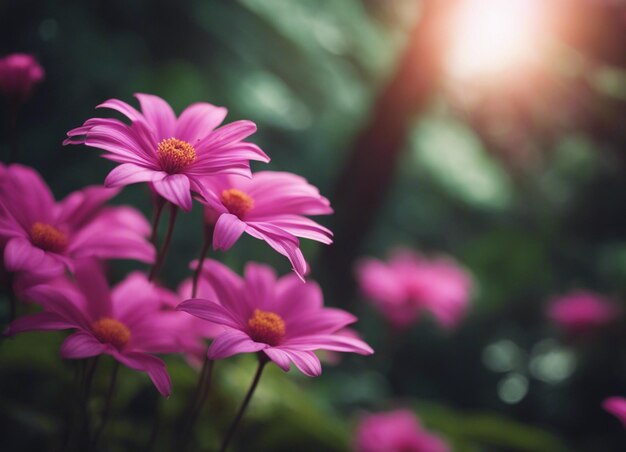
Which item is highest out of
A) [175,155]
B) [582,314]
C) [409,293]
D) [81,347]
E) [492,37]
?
[492,37]

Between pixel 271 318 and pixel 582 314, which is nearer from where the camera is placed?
pixel 271 318

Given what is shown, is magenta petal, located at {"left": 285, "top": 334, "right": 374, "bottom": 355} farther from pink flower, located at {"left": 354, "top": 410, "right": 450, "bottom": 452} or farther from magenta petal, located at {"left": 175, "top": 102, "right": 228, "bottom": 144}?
pink flower, located at {"left": 354, "top": 410, "right": 450, "bottom": 452}

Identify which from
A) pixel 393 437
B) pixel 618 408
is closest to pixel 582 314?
pixel 393 437

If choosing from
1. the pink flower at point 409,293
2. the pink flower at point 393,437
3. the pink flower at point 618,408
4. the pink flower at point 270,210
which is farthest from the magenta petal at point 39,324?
the pink flower at point 409,293

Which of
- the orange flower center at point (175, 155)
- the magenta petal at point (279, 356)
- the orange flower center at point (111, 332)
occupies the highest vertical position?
the orange flower center at point (175, 155)

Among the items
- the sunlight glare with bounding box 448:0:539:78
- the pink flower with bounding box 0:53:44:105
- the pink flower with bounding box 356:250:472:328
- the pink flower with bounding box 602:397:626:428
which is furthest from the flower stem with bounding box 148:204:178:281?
the sunlight glare with bounding box 448:0:539:78

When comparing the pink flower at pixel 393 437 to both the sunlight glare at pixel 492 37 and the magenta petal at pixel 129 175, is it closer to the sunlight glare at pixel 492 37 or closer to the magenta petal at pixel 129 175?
the magenta petal at pixel 129 175

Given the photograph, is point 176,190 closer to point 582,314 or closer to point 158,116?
point 158,116
